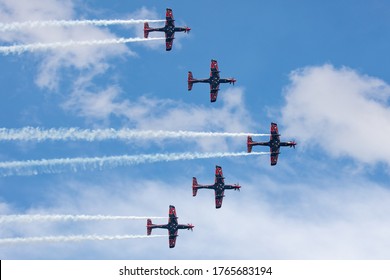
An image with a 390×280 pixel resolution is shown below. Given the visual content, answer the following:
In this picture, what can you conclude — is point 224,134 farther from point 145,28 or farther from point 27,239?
point 27,239

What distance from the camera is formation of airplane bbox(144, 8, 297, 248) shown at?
16550 cm

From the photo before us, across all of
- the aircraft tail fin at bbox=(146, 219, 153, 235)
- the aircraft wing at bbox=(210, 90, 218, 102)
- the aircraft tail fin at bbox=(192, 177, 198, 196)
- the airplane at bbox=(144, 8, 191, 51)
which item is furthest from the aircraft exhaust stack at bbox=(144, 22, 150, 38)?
the aircraft tail fin at bbox=(146, 219, 153, 235)

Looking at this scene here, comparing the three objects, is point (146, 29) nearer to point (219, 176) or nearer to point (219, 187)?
point (219, 176)

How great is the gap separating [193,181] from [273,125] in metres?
17.2

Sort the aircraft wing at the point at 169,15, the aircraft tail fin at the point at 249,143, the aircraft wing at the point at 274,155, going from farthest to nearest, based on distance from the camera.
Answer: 1. the aircraft wing at the point at 274,155
2. the aircraft wing at the point at 169,15
3. the aircraft tail fin at the point at 249,143

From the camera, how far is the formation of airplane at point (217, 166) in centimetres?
16550

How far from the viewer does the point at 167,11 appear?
166 meters

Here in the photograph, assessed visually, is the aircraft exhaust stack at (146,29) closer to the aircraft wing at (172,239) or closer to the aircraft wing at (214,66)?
the aircraft wing at (214,66)

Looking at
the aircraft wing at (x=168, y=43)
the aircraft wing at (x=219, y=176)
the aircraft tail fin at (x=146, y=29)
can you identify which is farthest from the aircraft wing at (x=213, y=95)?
the aircraft tail fin at (x=146, y=29)

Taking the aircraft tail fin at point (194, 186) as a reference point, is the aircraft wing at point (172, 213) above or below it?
below

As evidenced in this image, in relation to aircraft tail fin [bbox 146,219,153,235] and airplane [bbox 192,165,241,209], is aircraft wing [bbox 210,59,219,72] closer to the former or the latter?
airplane [bbox 192,165,241,209]
